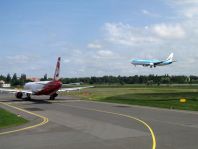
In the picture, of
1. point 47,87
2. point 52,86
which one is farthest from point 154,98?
point 47,87

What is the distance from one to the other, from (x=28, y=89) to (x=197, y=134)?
44066mm

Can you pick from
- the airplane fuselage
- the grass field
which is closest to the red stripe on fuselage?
the airplane fuselage

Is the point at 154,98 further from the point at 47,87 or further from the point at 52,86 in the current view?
the point at 47,87

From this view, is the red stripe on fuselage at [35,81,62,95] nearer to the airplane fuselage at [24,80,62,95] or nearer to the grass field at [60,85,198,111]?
the airplane fuselage at [24,80,62,95]

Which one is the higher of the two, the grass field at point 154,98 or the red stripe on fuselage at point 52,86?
the red stripe on fuselage at point 52,86

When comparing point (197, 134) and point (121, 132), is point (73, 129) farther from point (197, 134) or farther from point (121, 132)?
point (197, 134)

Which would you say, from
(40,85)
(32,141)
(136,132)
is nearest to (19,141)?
(32,141)

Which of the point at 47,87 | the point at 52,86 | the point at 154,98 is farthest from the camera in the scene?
the point at 47,87

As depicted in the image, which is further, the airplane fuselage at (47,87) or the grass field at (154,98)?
the airplane fuselage at (47,87)

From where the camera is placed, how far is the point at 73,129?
A: 19984mm

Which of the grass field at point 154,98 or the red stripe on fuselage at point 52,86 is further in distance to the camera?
the red stripe on fuselage at point 52,86

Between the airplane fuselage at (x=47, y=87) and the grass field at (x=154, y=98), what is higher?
the airplane fuselage at (x=47, y=87)

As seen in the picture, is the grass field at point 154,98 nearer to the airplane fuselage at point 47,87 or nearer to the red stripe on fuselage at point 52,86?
the red stripe on fuselage at point 52,86

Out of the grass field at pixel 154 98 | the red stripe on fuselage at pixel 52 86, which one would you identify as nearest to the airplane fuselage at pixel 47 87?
the red stripe on fuselage at pixel 52 86
